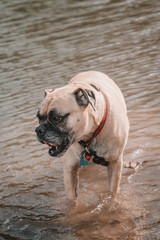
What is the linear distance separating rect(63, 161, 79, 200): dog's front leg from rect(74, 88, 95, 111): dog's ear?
0.81 metres

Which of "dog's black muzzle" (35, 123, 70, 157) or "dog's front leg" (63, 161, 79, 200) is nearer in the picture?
"dog's black muzzle" (35, 123, 70, 157)

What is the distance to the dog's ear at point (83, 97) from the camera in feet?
11.8

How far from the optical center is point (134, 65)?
8.56 m

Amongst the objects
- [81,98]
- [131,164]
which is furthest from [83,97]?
[131,164]

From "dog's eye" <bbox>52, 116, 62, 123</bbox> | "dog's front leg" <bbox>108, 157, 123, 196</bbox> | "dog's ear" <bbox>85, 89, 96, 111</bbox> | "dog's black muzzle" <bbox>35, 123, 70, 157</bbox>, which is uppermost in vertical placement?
"dog's ear" <bbox>85, 89, 96, 111</bbox>

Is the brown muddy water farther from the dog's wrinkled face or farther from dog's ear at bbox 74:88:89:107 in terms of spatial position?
dog's ear at bbox 74:88:89:107

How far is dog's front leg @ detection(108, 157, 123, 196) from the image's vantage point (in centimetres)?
423

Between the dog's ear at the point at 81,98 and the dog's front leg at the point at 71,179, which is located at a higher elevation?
the dog's ear at the point at 81,98

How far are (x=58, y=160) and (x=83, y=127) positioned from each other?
6.39 feet

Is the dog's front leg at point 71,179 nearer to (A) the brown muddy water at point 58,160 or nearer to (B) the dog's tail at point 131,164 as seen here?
(A) the brown muddy water at point 58,160

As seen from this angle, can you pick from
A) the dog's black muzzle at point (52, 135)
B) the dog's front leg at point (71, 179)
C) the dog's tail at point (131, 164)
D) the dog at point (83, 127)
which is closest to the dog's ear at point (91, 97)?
the dog at point (83, 127)

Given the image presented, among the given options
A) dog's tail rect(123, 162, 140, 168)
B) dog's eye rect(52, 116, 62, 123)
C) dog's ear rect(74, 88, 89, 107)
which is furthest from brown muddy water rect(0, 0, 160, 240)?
dog's ear rect(74, 88, 89, 107)

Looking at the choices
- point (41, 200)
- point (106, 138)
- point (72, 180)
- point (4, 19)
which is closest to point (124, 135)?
point (106, 138)

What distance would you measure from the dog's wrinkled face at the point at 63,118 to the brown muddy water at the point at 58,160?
1002 mm
